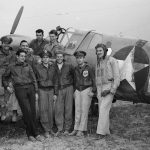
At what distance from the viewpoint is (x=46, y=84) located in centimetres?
711

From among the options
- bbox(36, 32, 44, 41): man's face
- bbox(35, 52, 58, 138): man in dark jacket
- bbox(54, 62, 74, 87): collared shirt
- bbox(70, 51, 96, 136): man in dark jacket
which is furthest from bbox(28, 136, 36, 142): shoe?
bbox(36, 32, 44, 41): man's face

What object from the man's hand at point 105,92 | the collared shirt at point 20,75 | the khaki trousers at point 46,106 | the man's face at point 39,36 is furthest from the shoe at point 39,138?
the man's face at point 39,36

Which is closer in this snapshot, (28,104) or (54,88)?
(28,104)

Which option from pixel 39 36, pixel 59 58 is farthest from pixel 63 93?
pixel 39 36

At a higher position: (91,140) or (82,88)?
(82,88)

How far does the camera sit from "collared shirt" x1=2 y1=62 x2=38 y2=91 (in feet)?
22.1

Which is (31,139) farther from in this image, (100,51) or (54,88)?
(100,51)

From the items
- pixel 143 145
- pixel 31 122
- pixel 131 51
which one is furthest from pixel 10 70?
pixel 143 145

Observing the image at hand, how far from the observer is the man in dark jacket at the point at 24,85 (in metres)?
6.73

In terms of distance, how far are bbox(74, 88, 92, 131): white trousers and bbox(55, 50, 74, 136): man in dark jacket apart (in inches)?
7.3

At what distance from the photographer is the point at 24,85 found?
675 cm

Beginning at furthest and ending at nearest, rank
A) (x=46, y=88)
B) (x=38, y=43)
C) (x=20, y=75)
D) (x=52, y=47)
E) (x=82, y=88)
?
(x=38, y=43) < (x=52, y=47) < (x=82, y=88) < (x=46, y=88) < (x=20, y=75)

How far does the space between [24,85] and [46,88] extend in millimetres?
614

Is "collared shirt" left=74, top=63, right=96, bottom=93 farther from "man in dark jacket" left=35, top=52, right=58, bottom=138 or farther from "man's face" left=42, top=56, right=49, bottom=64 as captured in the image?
"man's face" left=42, top=56, right=49, bottom=64
